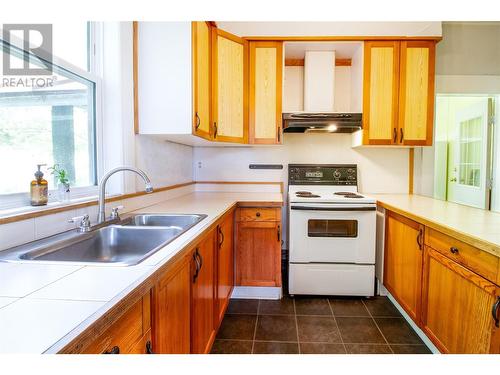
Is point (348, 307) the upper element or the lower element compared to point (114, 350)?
lower

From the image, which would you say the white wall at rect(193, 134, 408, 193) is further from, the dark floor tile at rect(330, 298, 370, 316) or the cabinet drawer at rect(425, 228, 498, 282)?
the cabinet drawer at rect(425, 228, 498, 282)

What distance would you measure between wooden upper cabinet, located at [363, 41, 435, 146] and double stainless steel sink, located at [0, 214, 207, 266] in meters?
1.93

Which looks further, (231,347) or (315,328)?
(315,328)

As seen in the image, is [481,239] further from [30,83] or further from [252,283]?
[30,83]

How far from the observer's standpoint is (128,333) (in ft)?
2.41

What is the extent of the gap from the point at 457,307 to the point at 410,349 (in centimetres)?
56

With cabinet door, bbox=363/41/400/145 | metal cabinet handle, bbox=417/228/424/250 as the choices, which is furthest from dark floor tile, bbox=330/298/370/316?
cabinet door, bbox=363/41/400/145

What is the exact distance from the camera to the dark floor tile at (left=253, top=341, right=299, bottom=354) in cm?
180

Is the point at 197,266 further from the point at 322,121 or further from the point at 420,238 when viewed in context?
the point at 322,121

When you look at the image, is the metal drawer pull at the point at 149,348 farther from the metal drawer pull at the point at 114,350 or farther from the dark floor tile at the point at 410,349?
the dark floor tile at the point at 410,349

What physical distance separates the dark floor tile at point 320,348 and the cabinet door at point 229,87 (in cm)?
163

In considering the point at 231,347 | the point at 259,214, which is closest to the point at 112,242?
the point at 231,347

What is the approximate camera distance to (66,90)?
1.52 m

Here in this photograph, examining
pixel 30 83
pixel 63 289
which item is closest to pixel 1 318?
pixel 63 289
